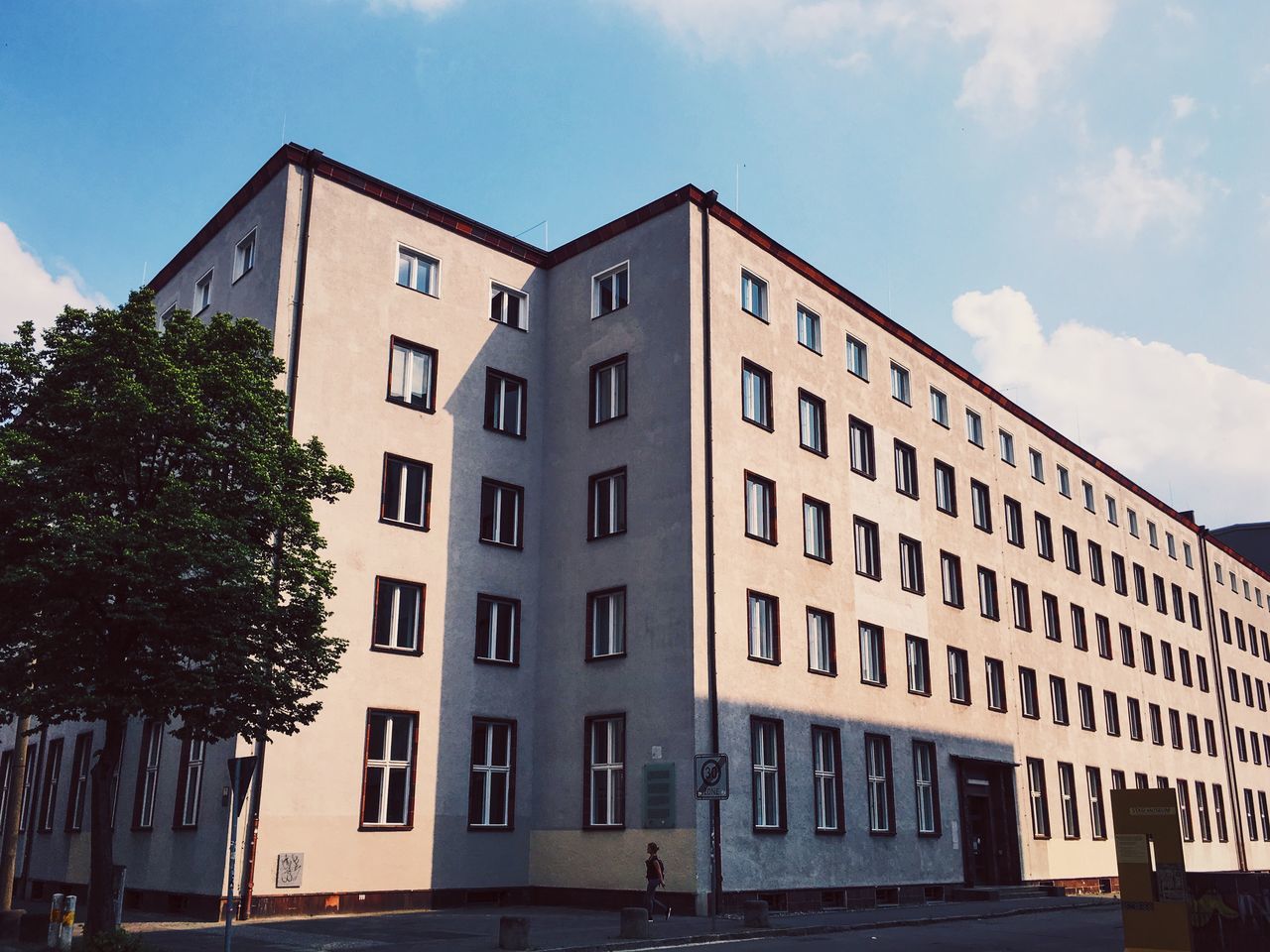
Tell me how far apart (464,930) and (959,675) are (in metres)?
21.8

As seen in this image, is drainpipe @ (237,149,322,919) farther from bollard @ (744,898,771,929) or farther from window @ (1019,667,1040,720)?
window @ (1019,667,1040,720)

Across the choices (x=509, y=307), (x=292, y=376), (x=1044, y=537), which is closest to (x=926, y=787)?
(x=1044, y=537)

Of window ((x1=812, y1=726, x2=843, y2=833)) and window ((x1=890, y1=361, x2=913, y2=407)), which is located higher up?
window ((x1=890, y1=361, x2=913, y2=407))

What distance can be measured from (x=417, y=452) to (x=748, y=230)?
1131cm

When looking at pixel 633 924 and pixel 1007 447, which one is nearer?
pixel 633 924

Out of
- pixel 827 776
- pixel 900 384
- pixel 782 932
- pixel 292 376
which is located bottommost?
pixel 782 932

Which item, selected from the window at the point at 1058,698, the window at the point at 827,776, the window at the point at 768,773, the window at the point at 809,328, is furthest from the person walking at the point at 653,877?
the window at the point at 1058,698

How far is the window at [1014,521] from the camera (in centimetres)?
4441

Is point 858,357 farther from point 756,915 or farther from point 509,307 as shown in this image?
point 756,915

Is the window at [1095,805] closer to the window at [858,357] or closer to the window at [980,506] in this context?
the window at [980,506]

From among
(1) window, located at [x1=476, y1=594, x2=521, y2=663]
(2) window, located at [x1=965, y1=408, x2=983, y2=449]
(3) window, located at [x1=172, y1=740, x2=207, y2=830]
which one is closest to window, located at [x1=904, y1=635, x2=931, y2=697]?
(2) window, located at [x1=965, y1=408, x2=983, y2=449]

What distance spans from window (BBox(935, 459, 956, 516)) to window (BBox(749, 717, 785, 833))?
13.3m

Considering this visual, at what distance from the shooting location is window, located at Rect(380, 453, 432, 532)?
94.4 feet

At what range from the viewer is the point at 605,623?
3017 cm
